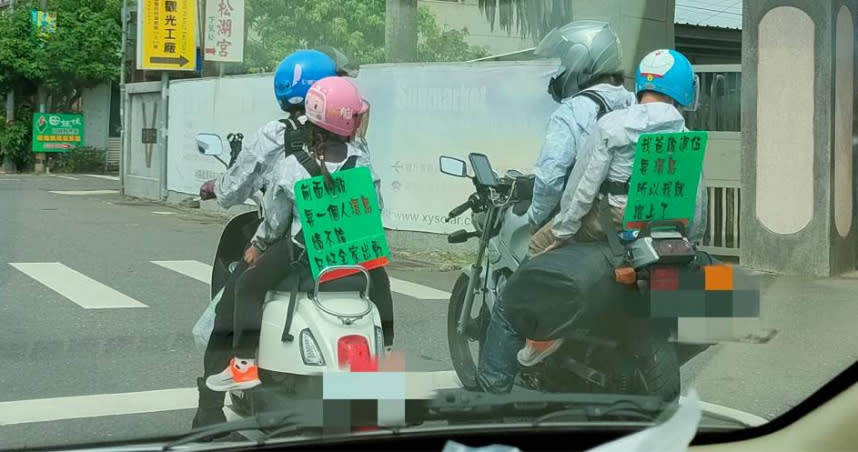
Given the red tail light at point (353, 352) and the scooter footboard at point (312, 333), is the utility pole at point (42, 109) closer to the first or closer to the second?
the scooter footboard at point (312, 333)

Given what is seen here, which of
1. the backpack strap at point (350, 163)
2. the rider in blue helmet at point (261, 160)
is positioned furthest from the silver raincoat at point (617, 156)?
the rider in blue helmet at point (261, 160)

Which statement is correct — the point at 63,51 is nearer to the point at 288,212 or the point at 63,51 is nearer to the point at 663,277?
the point at 288,212

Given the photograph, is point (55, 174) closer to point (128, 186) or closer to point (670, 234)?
point (128, 186)

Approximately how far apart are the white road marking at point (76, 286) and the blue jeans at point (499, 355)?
3714mm

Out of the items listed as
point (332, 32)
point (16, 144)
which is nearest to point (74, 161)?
point (16, 144)

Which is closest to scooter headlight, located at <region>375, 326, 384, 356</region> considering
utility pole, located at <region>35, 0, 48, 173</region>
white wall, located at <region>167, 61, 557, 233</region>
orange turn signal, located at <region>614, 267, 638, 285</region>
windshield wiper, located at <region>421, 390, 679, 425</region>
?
orange turn signal, located at <region>614, 267, 638, 285</region>

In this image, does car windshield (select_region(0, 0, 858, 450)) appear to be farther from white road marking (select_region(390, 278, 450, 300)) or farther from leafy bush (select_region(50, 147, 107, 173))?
leafy bush (select_region(50, 147, 107, 173))

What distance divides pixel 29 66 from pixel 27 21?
3.75ft

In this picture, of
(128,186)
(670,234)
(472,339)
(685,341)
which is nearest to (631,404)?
(685,341)

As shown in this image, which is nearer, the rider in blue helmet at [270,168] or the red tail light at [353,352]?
the red tail light at [353,352]

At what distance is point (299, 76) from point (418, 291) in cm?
270

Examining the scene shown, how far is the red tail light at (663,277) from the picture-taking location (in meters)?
2.91

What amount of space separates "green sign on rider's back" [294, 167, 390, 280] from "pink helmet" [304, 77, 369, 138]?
0.19 m

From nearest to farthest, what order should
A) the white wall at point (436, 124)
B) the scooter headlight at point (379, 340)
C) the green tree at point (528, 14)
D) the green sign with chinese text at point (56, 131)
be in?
the scooter headlight at point (379, 340), the green tree at point (528, 14), the white wall at point (436, 124), the green sign with chinese text at point (56, 131)
